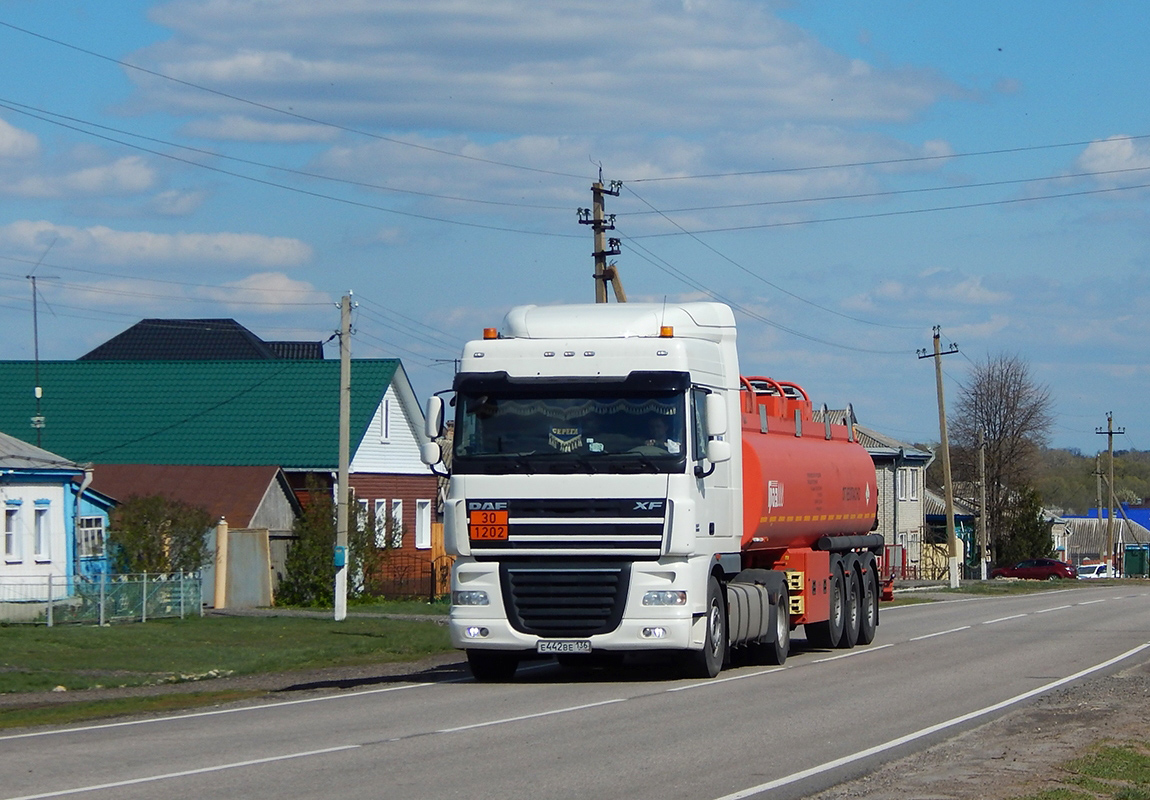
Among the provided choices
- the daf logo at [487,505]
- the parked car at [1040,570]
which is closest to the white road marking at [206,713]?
the daf logo at [487,505]

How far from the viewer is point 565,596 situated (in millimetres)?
17719

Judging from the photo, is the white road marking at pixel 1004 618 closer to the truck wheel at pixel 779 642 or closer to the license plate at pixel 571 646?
the truck wheel at pixel 779 642

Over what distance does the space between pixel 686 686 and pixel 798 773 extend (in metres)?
6.55

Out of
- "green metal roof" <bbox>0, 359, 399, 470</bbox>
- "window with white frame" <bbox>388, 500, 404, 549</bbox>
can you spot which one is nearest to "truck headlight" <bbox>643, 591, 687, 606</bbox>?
"window with white frame" <bbox>388, 500, 404, 549</bbox>

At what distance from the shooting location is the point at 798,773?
1156 centimetres

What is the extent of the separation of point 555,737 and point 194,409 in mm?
36621

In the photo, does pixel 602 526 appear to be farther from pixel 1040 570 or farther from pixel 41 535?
pixel 1040 570

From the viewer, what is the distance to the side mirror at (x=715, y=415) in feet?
58.5

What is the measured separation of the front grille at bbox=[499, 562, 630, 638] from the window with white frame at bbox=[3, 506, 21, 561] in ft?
63.6

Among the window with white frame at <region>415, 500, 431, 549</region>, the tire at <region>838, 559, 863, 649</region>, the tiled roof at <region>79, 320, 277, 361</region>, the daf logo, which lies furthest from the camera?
the tiled roof at <region>79, 320, 277, 361</region>

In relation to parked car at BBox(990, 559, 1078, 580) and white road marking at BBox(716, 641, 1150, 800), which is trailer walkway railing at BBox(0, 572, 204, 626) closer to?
white road marking at BBox(716, 641, 1150, 800)

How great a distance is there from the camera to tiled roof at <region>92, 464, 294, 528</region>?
4144 centimetres

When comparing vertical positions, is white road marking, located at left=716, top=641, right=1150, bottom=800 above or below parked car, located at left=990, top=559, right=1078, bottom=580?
below

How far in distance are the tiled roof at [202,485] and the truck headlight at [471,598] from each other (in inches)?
916
